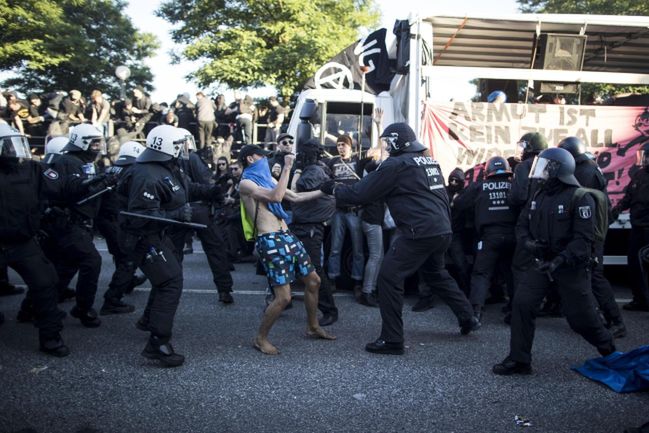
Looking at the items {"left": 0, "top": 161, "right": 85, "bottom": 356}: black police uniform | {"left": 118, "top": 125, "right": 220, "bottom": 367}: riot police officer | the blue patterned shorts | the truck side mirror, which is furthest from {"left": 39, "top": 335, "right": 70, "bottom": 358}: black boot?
the truck side mirror

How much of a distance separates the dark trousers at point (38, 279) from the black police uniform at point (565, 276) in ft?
12.4

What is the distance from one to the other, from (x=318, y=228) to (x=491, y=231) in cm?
182

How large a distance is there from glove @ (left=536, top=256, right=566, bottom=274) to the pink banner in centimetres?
297

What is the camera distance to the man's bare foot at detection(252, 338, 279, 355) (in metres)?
5.00

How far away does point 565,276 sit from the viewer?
14.8 feet

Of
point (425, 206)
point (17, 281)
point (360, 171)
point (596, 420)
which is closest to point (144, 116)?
point (17, 281)

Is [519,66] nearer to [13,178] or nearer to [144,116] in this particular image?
[13,178]

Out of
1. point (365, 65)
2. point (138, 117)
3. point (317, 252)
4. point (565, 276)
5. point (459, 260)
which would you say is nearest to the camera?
point (565, 276)

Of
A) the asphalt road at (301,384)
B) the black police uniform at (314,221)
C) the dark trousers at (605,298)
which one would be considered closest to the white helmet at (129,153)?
the asphalt road at (301,384)

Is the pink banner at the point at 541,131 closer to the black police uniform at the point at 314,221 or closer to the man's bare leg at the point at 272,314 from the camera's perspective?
the black police uniform at the point at 314,221

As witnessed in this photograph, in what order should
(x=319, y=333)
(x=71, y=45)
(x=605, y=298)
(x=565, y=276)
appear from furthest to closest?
(x=71, y=45) → (x=605, y=298) → (x=319, y=333) → (x=565, y=276)

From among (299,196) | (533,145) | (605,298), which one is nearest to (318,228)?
(299,196)

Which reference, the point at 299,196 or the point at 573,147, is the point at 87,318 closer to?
the point at 299,196

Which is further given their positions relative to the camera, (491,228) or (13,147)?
(491,228)
